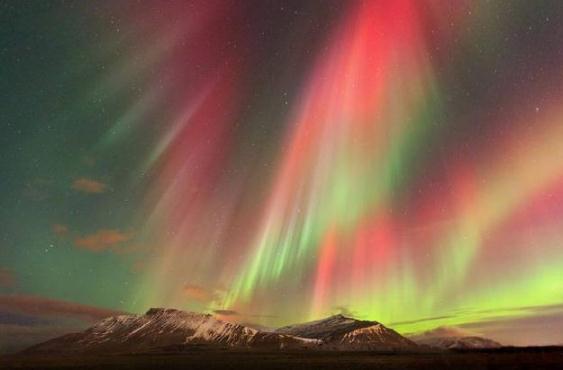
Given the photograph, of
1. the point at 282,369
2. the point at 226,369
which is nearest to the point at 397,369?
the point at 282,369

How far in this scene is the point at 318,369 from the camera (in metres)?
184

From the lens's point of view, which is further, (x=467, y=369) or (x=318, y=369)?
(x=318, y=369)

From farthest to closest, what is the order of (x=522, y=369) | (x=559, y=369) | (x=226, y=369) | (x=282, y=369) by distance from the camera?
(x=226, y=369)
(x=282, y=369)
(x=522, y=369)
(x=559, y=369)

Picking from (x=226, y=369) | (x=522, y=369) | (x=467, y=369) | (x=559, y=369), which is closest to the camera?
(x=559, y=369)

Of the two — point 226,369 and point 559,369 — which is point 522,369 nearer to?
point 559,369

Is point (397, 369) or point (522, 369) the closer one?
Result: point (522, 369)

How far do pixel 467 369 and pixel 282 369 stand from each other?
6577 centimetres

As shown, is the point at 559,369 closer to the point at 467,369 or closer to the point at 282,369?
the point at 467,369

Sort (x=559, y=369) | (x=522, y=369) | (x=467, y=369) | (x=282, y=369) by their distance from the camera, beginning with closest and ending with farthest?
1. (x=559, y=369)
2. (x=522, y=369)
3. (x=467, y=369)
4. (x=282, y=369)

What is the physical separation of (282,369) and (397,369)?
44783 mm

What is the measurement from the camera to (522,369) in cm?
14262

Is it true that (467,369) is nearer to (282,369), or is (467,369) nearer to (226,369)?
(282,369)

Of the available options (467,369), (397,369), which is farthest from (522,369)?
(397,369)

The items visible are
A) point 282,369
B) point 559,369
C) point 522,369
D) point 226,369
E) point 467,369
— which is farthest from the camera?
point 226,369
